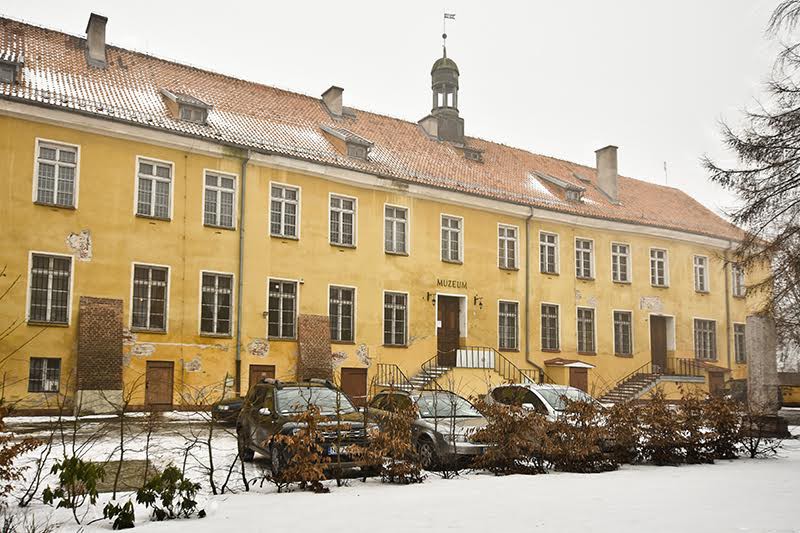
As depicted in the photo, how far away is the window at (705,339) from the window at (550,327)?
8149 millimetres

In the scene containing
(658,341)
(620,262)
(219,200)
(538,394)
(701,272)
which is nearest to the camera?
(538,394)

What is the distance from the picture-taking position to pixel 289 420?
13047 millimetres

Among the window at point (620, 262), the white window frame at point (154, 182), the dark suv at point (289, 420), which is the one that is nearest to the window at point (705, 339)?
the window at point (620, 262)

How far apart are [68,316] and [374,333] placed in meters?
9.84

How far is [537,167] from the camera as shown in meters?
35.6

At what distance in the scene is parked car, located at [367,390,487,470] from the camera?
13148 millimetres

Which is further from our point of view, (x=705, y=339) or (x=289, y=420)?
(x=705, y=339)

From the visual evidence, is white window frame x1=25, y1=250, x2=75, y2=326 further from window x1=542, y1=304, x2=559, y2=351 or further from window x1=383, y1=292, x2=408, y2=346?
window x1=542, y1=304, x2=559, y2=351

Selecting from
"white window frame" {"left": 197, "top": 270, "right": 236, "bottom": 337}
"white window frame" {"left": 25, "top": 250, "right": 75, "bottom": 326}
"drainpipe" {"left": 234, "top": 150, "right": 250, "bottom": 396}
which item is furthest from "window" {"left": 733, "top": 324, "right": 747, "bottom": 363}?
"white window frame" {"left": 25, "top": 250, "right": 75, "bottom": 326}

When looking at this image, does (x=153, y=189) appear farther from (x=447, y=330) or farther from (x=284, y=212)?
(x=447, y=330)

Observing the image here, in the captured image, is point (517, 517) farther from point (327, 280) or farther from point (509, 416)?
point (327, 280)

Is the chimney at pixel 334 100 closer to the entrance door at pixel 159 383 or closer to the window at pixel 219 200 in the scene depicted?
the window at pixel 219 200

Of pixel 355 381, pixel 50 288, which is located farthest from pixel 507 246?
pixel 50 288

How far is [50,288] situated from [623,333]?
22.6 m
